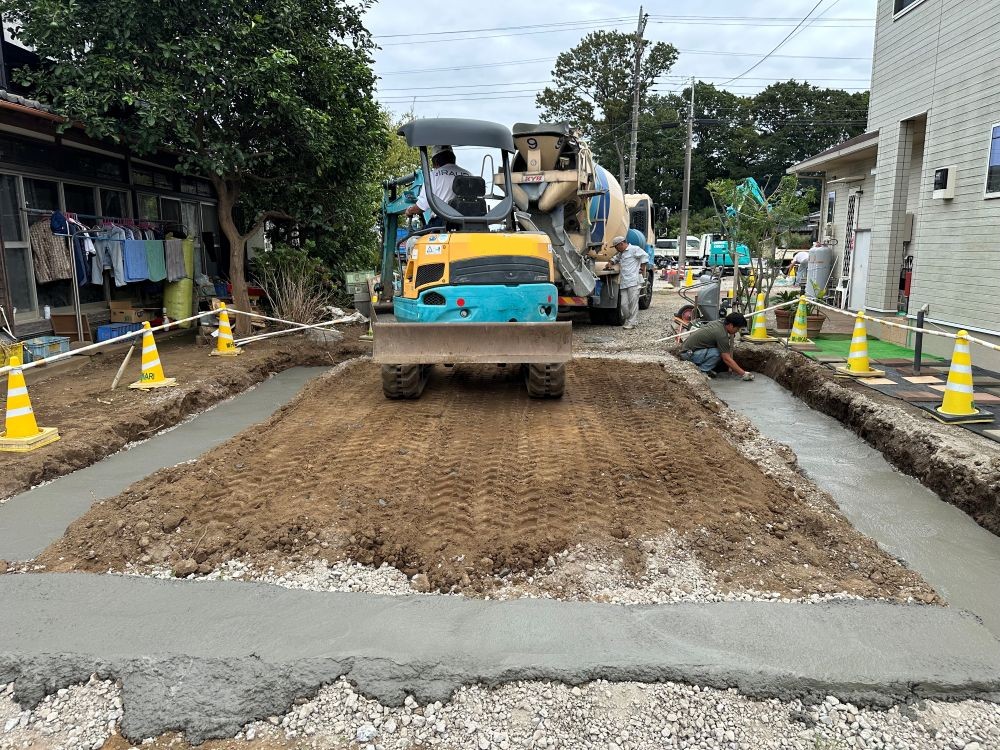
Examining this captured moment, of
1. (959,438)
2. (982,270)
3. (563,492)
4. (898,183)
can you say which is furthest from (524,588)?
(898,183)

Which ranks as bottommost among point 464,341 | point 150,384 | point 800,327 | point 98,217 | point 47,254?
point 150,384

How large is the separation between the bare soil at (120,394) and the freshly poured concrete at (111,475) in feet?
0.47

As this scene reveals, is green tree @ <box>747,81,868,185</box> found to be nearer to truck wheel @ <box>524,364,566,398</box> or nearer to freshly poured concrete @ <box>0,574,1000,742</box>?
truck wheel @ <box>524,364,566,398</box>

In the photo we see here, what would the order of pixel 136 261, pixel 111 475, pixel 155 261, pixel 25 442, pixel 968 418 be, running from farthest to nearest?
pixel 155 261 < pixel 136 261 < pixel 968 418 < pixel 25 442 < pixel 111 475

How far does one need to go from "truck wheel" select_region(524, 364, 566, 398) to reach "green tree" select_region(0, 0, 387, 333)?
540cm

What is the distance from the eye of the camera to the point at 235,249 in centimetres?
1188

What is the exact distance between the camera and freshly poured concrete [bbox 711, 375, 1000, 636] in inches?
167

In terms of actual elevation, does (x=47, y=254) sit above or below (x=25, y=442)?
above

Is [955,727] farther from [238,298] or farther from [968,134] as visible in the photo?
[238,298]

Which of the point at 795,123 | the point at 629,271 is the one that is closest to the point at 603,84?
the point at 795,123

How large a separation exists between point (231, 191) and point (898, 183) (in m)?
11.1

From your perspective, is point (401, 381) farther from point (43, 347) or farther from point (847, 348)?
point (847, 348)

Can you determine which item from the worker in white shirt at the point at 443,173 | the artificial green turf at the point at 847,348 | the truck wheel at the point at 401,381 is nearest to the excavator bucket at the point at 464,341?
the truck wheel at the point at 401,381

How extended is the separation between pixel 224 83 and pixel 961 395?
988cm
